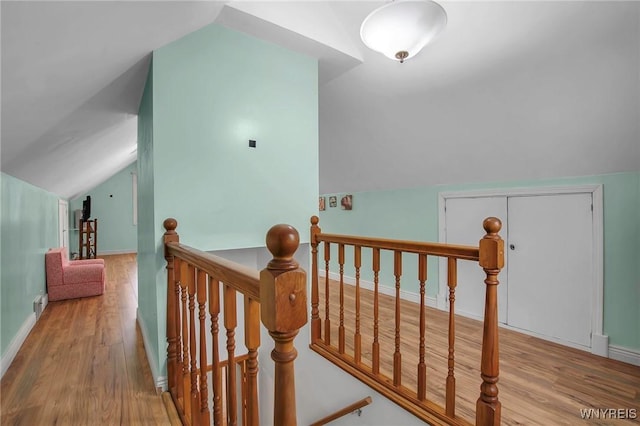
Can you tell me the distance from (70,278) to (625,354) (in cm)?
582

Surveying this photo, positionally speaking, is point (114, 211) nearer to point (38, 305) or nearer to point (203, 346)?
point (38, 305)

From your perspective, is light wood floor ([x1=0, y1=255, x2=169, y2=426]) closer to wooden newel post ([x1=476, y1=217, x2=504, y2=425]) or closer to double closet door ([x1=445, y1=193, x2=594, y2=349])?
wooden newel post ([x1=476, y1=217, x2=504, y2=425])

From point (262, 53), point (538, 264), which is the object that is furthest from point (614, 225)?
point (262, 53)

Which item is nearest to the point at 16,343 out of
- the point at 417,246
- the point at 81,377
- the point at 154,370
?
the point at 81,377

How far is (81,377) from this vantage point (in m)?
2.09

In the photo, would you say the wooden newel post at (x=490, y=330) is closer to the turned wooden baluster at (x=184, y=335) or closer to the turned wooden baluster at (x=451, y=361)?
the turned wooden baluster at (x=451, y=361)

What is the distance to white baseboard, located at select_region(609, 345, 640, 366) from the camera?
2.52 meters

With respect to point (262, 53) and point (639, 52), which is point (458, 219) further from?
point (262, 53)

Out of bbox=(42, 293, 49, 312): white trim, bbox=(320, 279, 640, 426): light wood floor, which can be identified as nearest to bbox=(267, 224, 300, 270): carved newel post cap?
bbox=(320, 279, 640, 426): light wood floor

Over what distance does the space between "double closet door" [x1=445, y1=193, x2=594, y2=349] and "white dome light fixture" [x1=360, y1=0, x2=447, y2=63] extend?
218 centimetres

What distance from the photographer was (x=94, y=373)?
2143 millimetres

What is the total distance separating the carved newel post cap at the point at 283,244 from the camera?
69 centimetres

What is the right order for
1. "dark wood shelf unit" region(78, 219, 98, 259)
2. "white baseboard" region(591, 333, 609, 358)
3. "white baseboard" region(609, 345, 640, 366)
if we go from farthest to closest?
"dark wood shelf unit" region(78, 219, 98, 259), "white baseboard" region(591, 333, 609, 358), "white baseboard" region(609, 345, 640, 366)

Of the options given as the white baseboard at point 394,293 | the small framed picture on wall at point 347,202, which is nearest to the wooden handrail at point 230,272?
the white baseboard at point 394,293
